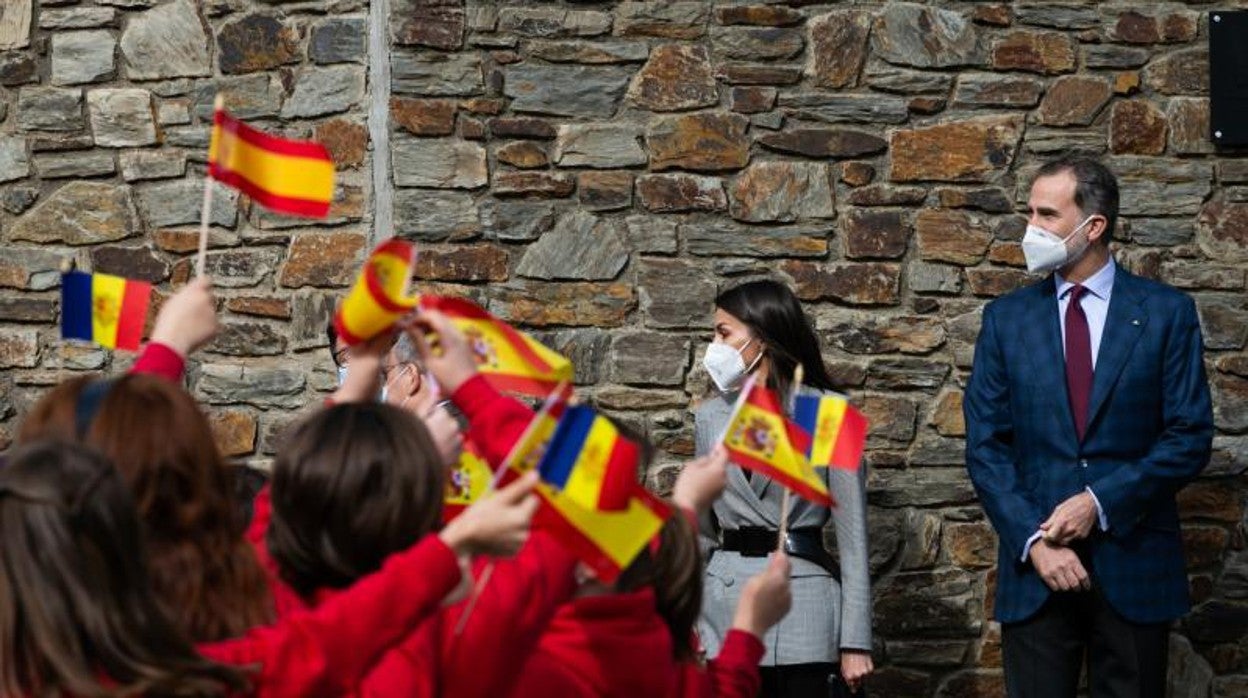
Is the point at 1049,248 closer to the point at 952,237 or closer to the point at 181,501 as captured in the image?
the point at 952,237

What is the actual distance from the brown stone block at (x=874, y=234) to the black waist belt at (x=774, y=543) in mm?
1345

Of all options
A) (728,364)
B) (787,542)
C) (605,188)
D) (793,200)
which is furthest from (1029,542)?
(605,188)

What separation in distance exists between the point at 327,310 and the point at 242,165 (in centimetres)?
293

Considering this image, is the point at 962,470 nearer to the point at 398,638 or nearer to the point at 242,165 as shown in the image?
the point at 242,165

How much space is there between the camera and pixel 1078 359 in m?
5.43

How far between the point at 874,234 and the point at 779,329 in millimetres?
1157

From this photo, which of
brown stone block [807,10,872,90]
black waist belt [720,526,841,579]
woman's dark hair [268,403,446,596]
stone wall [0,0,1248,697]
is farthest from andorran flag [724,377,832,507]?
brown stone block [807,10,872,90]

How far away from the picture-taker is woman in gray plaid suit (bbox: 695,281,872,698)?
5.23 meters

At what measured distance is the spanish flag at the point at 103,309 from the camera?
3.66 meters

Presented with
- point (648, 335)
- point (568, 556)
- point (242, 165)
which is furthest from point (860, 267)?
point (568, 556)

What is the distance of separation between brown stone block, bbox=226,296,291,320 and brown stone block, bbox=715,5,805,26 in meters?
1.72

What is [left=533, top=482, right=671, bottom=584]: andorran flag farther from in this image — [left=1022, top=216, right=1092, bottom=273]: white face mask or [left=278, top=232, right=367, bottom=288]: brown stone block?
[left=278, top=232, right=367, bottom=288]: brown stone block

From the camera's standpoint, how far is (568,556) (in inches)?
117

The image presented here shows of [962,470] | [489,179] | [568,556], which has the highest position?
[489,179]
